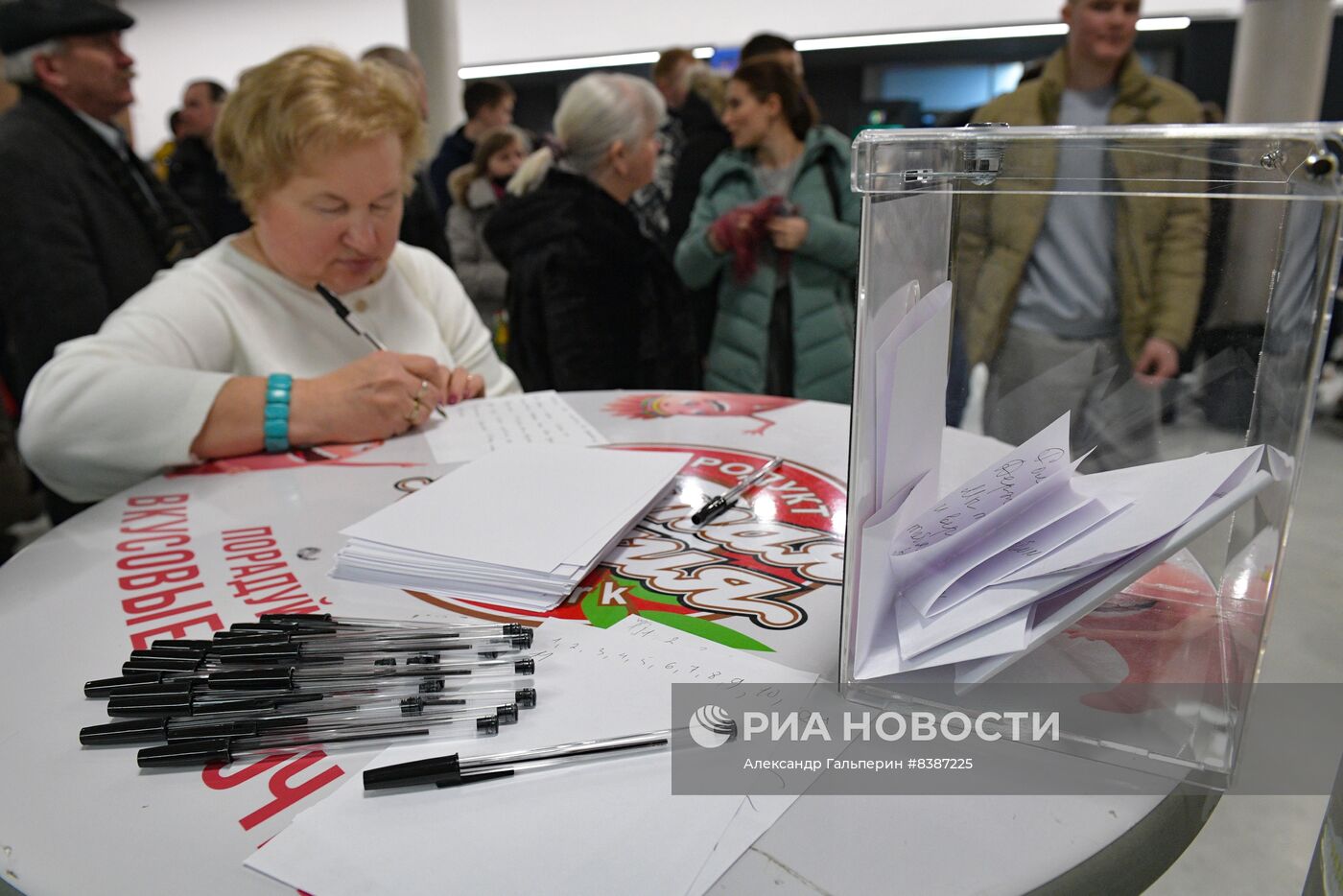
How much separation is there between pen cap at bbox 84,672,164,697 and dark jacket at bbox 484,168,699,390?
1.56 metres

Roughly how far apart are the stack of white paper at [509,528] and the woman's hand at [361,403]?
232mm

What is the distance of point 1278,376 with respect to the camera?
46 centimetres

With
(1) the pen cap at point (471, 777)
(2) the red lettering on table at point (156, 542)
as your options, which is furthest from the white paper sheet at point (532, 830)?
(2) the red lettering on table at point (156, 542)

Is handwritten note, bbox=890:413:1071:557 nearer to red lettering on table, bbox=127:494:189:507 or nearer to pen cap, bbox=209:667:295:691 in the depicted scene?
pen cap, bbox=209:667:295:691

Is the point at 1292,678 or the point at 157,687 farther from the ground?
the point at 157,687

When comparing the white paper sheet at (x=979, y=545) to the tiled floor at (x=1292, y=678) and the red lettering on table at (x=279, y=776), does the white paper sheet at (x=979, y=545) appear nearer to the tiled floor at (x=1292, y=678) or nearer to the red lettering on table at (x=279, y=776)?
the tiled floor at (x=1292, y=678)

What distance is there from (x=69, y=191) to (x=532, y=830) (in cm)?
178

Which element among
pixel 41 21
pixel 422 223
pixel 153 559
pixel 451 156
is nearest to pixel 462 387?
pixel 153 559

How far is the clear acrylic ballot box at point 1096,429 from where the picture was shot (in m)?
0.46

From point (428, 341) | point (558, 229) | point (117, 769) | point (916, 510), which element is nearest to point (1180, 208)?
point (916, 510)

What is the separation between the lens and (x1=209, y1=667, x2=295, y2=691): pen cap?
0.52 metres

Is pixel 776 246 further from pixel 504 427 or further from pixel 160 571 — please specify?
pixel 160 571

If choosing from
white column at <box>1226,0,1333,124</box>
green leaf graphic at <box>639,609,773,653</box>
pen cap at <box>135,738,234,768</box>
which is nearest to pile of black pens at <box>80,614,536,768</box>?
pen cap at <box>135,738,234,768</box>

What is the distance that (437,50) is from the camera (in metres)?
4.69
